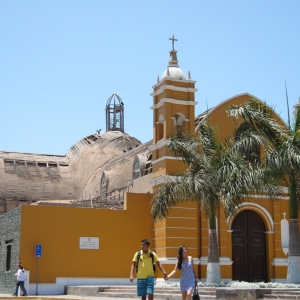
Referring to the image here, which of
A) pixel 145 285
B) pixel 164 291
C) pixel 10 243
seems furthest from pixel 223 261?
pixel 145 285

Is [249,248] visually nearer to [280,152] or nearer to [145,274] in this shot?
[280,152]

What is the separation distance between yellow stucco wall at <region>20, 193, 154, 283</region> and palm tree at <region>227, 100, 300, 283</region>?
8.21 meters

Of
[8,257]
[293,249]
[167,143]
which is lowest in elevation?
[8,257]

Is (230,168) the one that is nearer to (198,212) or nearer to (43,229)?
(198,212)

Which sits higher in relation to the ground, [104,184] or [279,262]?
[104,184]

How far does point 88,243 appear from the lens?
28.0 metres

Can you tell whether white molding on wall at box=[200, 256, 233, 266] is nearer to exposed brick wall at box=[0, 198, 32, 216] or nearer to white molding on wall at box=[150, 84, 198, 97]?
white molding on wall at box=[150, 84, 198, 97]

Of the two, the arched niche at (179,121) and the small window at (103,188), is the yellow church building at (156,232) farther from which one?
the small window at (103,188)

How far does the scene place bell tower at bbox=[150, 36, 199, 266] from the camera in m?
27.8

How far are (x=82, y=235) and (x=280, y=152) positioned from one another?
34.4 ft

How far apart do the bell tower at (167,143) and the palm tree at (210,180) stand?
342 cm

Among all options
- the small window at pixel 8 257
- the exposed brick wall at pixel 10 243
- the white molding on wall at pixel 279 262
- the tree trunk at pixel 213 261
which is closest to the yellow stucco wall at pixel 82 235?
the exposed brick wall at pixel 10 243

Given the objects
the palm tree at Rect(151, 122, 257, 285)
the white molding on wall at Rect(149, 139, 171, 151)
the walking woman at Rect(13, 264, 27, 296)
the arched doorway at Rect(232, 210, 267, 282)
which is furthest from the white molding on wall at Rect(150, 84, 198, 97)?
the walking woman at Rect(13, 264, 27, 296)

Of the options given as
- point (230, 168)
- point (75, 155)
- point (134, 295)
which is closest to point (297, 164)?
point (230, 168)
